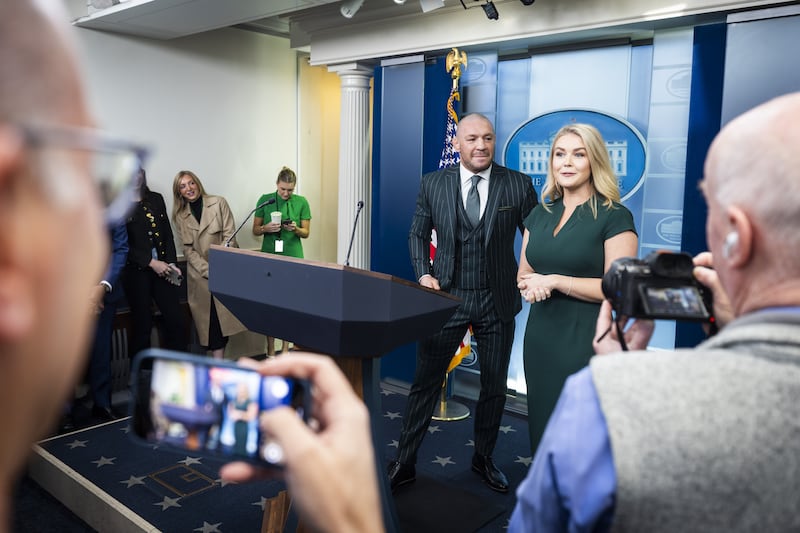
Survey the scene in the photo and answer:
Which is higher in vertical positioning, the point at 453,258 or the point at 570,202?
the point at 570,202

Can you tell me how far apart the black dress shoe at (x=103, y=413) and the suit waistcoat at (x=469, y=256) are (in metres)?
2.48

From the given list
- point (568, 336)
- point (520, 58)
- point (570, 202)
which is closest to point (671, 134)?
point (520, 58)

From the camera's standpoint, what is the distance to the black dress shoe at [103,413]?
413 cm

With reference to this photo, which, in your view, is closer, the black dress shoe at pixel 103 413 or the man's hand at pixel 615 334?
the man's hand at pixel 615 334

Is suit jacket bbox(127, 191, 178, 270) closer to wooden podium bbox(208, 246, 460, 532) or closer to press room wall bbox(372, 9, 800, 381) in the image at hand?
press room wall bbox(372, 9, 800, 381)

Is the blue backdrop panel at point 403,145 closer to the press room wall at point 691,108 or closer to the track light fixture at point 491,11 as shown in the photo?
the press room wall at point 691,108

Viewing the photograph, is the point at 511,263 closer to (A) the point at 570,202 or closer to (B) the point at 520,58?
(A) the point at 570,202

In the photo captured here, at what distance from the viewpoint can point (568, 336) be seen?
2.48m

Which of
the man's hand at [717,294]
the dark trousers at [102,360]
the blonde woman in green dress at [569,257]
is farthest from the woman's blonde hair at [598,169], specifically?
the dark trousers at [102,360]

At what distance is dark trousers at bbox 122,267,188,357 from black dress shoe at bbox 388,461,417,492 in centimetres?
238

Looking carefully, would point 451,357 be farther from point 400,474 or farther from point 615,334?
point 615,334

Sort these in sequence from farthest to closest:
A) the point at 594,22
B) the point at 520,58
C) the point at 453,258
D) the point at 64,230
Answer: the point at 520,58
the point at 594,22
the point at 453,258
the point at 64,230

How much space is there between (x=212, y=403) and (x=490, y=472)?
2649 millimetres

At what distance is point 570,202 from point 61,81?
2.36 m
